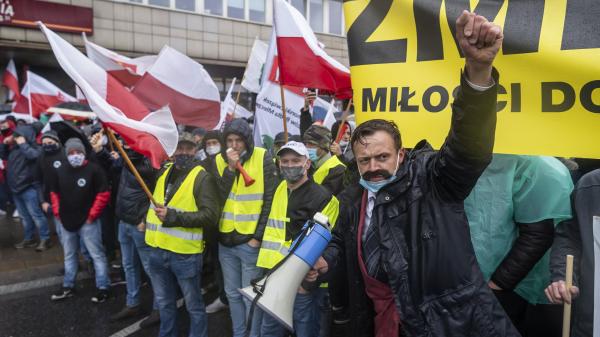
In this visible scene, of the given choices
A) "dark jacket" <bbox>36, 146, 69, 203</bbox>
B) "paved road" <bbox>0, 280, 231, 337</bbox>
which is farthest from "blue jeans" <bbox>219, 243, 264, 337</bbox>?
"dark jacket" <bbox>36, 146, 69, 203</bbox>

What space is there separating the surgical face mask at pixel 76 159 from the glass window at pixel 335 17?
16626 millimetres

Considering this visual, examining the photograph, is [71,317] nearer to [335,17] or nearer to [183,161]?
[183,161]

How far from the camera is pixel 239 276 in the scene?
11.9 ft

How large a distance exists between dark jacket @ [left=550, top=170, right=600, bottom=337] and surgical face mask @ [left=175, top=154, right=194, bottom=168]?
2751 mm

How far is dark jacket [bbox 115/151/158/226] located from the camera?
4129 millimetres

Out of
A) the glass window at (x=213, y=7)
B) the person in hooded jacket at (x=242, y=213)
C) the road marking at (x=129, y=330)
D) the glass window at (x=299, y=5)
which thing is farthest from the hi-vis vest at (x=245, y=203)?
the glass window at (x=299, y=5)

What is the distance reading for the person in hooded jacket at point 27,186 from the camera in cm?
665

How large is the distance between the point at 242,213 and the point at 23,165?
517 cm

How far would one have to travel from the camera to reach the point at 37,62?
623 inches

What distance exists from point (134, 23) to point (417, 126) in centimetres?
1560

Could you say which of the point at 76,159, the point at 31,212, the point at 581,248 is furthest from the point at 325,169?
the point at 31,212

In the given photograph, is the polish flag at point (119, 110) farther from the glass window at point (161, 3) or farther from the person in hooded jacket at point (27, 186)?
the glass window at point (161, 3)

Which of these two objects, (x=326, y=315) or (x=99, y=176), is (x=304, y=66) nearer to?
(x=326, y=315)

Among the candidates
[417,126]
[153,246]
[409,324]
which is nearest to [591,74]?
[417,126]
